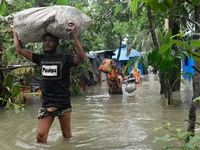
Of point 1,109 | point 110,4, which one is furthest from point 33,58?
point 110,4

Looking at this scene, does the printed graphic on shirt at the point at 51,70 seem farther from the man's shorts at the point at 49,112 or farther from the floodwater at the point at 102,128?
the floodwater at the point at 102,128

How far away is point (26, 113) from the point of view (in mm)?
8055

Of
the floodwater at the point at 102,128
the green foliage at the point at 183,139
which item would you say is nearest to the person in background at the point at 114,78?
the floodwater at the point at 102,128

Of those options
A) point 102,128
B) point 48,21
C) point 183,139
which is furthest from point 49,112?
point 183,139

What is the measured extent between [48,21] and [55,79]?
0.74 meters

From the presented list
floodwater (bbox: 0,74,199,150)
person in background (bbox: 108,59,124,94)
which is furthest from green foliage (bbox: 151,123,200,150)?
person in background (bbox: 108,59,124,94)

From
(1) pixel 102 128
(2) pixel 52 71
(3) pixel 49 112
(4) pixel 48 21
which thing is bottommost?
(1) pixel 102 128

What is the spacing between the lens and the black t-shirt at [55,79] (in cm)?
421

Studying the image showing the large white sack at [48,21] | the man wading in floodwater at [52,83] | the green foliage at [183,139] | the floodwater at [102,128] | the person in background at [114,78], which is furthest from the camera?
the person in background at [114,78]

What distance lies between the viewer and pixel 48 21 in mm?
4027

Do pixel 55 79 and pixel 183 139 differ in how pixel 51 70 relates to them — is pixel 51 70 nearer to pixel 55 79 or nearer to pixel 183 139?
pixel 55 79

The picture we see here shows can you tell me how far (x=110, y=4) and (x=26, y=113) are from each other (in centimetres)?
555

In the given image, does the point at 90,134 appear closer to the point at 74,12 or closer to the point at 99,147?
the point at 99,147

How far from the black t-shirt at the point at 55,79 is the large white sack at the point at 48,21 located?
1.00 feet
